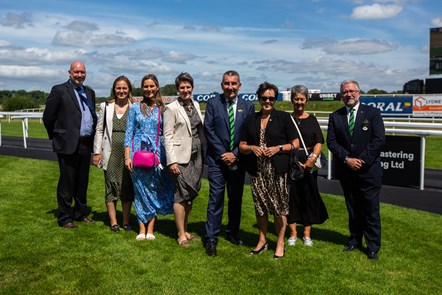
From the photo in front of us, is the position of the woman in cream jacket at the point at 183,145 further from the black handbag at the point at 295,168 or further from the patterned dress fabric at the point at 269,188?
the black handbag at the point at 295,168

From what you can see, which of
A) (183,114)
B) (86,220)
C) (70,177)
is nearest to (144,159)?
(183,114)

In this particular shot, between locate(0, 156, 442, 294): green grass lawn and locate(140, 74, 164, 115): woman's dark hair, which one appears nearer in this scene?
locate(0, 156, 442, 294): green grass lawn

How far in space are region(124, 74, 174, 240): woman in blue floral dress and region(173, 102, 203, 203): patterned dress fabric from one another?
289mm

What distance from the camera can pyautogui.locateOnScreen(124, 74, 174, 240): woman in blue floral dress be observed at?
17.7ft

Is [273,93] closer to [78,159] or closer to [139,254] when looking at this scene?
[139,254]

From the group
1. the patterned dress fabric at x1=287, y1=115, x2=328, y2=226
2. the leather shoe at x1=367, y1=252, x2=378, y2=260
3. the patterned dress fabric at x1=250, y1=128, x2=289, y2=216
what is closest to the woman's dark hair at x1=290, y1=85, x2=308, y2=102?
the patterned dress fabric at x1=287, y1=115, x2=328, y2=226

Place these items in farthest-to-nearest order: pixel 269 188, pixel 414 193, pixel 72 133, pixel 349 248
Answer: pixel 414 193 → pixel 72 133 → pixel 349 248 → pixel 269 188

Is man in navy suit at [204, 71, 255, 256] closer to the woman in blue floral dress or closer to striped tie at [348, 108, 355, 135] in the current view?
the woman in blue floral dress

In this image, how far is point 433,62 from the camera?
4025cm

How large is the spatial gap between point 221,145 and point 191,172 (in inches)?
19.2

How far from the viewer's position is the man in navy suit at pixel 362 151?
16.3ft

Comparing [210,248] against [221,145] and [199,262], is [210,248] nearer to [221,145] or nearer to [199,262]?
[199,262]

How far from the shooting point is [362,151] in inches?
196

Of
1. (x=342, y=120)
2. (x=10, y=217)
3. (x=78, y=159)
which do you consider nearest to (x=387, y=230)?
(x=342, y=120)
